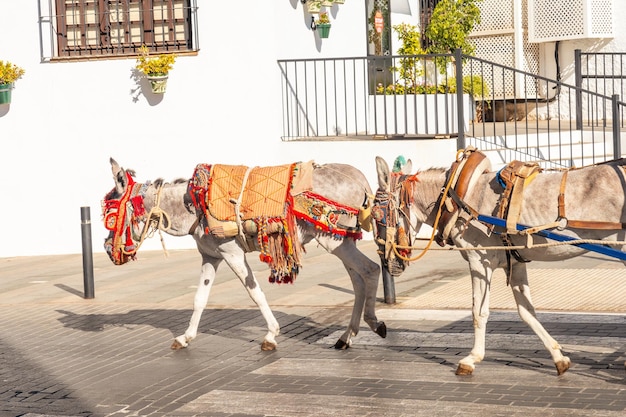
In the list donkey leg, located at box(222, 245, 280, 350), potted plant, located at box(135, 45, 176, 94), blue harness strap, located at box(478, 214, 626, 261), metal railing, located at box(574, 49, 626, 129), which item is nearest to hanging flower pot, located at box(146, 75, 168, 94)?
potted plant, located at box(135, 45, 176, 94)

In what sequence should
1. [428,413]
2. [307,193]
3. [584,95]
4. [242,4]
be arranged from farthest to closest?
[584,95]
[242,4]
[307,193]
[428,413]

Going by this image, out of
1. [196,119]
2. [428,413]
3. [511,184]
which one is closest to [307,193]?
[511,184]

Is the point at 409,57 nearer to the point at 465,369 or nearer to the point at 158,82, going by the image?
the point at 158,82

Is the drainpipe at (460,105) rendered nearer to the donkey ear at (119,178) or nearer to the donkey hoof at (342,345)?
the donkey hoof at (342,345)

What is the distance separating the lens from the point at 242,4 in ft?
54.4

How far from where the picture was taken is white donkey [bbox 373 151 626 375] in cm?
782

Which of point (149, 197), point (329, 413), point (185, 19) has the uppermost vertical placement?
point (185, 19)

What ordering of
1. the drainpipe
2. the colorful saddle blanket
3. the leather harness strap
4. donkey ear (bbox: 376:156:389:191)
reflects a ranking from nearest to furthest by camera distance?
the leather harness strap
donkey ear (bbox: 376:156:389:191)
the colorful saddle blanket
the drainpipe

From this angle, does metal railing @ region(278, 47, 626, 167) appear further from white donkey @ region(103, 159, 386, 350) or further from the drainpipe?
white donkey @ region(103, 159, 386, 350)

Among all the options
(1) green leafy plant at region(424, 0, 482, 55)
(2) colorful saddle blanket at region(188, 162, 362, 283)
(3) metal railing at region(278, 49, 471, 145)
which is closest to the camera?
(2) colorful saddle blanket at region(188, 162, 362, 283)

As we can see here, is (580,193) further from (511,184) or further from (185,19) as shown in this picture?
(185,19)

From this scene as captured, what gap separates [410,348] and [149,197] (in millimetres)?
2651

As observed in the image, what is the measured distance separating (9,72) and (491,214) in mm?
10612

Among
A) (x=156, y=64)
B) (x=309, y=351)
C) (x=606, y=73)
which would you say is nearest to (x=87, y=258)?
(x=309, y=351)
